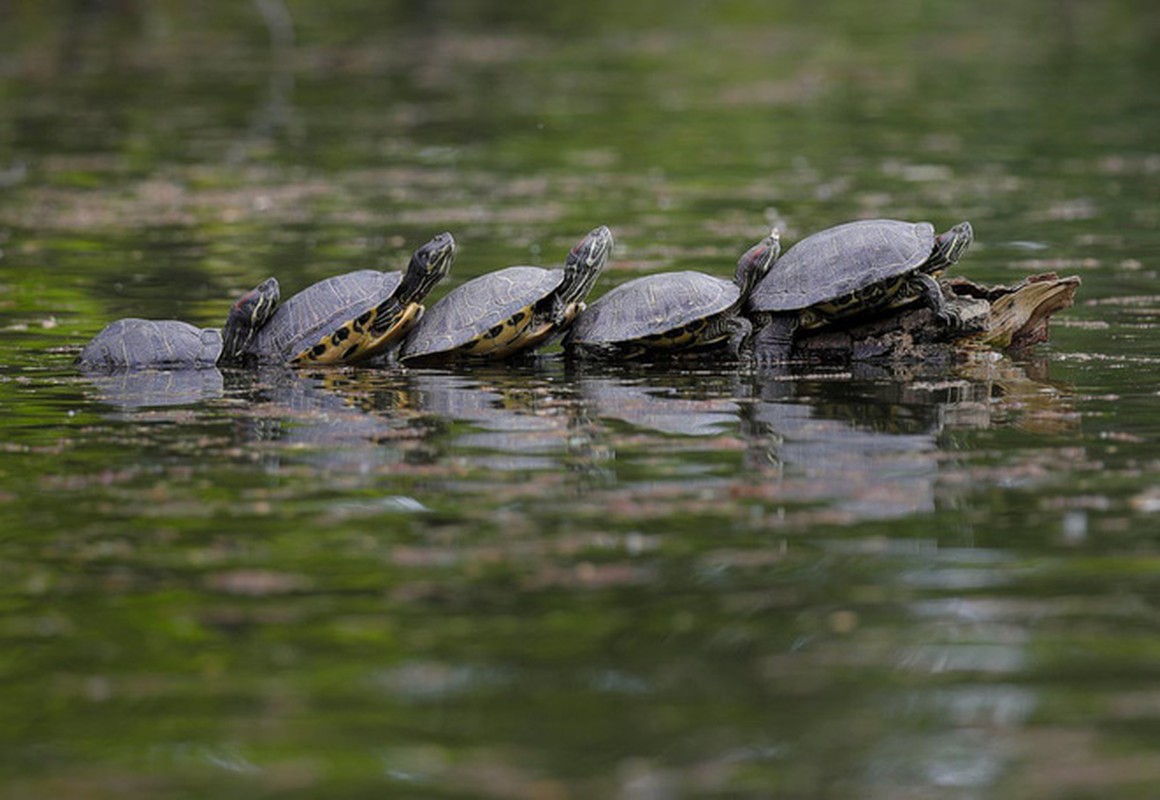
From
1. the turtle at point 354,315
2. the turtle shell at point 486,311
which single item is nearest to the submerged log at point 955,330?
the turtle shell at point 486,311

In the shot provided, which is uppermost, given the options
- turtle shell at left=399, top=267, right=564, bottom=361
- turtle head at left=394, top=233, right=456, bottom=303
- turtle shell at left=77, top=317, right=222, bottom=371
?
turtle head at left=394, top=233, right=456, bottom=303

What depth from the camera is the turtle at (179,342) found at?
9812mm

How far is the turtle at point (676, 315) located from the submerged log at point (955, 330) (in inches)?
16.1

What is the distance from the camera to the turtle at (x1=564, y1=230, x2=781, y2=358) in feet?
30.8

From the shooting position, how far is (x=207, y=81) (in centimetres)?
2688

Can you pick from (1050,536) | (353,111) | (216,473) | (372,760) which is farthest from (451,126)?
(372,760)

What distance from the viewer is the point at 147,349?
9.87 meters

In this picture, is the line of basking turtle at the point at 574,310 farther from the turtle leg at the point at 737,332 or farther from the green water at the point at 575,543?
the green water at the point at 575,543

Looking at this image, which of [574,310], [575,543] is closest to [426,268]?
[574,310]

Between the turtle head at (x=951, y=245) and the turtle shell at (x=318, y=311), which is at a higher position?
the turtle head at (x=951, y=245)

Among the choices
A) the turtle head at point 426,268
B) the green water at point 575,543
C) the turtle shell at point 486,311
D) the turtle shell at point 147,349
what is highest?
the turtle head at point 426,268

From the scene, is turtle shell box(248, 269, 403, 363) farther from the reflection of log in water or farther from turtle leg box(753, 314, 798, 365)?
the reflection of log in water

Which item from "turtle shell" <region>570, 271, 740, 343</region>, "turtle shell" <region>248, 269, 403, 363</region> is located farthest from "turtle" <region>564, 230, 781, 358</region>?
"turtle shell" <region>248, 269, 403, 363</region>

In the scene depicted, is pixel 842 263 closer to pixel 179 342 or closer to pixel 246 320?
pixel 246 320
